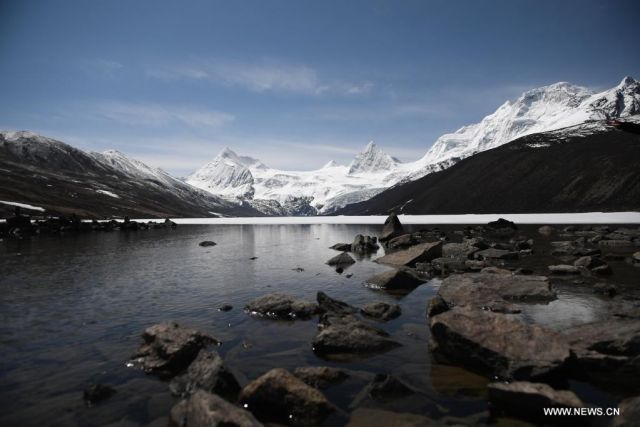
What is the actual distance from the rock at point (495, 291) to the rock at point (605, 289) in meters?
2.99

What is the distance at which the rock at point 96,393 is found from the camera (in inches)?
458

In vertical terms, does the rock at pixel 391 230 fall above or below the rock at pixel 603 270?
above

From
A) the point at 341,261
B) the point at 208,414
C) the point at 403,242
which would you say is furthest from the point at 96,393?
the point at 403,242

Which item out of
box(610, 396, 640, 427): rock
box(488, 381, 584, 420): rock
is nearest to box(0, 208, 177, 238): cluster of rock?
box(488, 381, 584, 420): rock

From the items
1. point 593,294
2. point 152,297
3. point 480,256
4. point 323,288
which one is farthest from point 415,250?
point 152,297

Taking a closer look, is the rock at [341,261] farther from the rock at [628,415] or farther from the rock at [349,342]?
the rock at [628,415]

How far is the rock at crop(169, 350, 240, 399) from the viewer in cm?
1155

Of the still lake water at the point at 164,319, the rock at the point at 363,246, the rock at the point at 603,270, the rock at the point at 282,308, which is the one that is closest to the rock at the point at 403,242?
the rock at the point at 363,246

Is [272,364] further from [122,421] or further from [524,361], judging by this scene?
[524,361]

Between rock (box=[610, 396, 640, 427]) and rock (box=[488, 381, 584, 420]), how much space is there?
2.58ft

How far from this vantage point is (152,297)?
2555cm

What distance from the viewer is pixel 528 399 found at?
10055 mm

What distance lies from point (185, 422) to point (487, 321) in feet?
34.9

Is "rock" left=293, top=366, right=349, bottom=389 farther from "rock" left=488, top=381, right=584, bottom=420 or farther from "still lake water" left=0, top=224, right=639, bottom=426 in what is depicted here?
"rock" left=488, top=381, right=584, bottom=420
